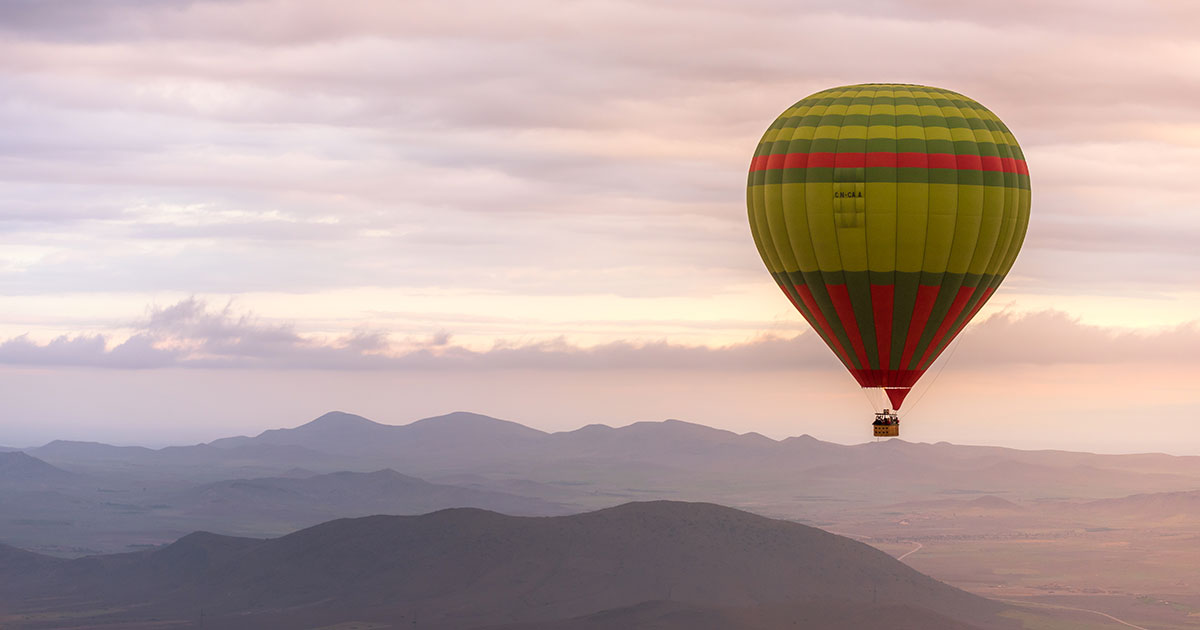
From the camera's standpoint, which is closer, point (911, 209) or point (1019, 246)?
point (911, 209)

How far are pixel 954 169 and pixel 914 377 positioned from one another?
15335mm

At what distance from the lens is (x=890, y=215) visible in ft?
347

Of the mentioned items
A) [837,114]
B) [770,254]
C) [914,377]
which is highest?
[837,114]

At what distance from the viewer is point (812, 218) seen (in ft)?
352

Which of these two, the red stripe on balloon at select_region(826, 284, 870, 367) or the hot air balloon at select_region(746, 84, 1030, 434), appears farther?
the red stripe on balloon at select_region(826, 284, 870, 367)

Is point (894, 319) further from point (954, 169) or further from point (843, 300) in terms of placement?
point (954, 169)

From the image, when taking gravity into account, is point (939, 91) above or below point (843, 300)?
above

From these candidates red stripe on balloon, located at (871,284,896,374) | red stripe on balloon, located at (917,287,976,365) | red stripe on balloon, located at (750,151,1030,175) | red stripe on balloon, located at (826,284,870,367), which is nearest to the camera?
red stripe on balloon, located at (750,151,1030,175)

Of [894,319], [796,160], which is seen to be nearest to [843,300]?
[894,319]

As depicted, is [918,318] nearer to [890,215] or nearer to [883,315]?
[883,315]

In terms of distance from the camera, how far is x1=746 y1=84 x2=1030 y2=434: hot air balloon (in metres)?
Result: 106

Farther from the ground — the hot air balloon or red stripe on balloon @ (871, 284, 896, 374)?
the hot air balloon

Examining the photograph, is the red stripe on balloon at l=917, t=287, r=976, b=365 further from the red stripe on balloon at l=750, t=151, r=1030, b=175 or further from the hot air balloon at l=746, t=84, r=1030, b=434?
the red stripe on balloon at l=750, t=151, r=1030, b=175

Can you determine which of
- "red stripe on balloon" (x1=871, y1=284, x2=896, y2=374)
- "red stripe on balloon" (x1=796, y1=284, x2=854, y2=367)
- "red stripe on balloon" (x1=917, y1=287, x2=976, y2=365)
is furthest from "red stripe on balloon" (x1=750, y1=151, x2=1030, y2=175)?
"red stripe on balloon" (x1=796, y1=284, x2=854, y2=367)
